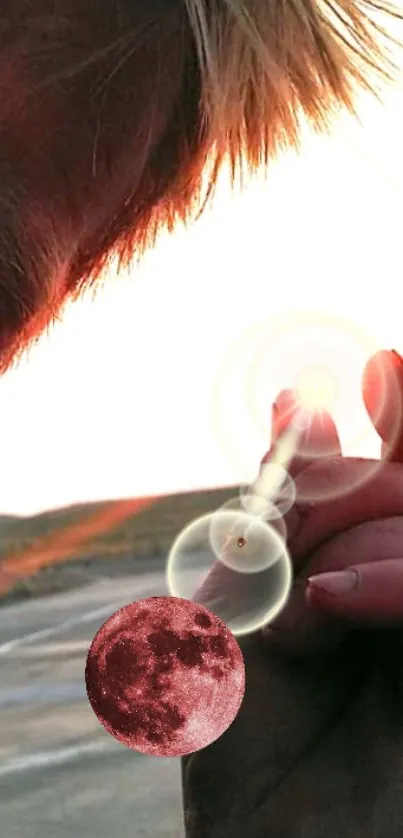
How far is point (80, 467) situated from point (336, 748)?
1.13ft

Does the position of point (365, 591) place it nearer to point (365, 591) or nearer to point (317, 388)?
point (365, 591)

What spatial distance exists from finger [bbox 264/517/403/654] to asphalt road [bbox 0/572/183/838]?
13 cm

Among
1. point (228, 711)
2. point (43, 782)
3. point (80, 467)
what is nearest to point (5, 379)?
point (80, 467)

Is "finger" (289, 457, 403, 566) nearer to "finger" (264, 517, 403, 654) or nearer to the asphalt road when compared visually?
"finger" (264, 517, 403, 654)

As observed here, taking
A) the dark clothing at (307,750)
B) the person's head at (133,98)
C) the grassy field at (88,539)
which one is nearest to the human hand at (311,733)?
the dark clothing at (307,750)

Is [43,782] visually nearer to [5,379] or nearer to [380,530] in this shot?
[5,379]

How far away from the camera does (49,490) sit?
0.74 metres

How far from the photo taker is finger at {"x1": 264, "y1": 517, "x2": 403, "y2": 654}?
19.3 inches

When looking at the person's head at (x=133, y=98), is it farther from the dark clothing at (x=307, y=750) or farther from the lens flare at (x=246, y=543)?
the dark clothing at (x=307, y=750)

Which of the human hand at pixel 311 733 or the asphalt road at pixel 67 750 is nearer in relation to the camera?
the human hand at pixel 311 733

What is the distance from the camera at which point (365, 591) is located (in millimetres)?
484

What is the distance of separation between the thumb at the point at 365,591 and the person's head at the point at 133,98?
0.34 metres

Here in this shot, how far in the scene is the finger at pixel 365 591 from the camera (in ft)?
1.59

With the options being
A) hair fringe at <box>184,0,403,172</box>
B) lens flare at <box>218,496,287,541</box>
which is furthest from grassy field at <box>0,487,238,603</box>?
hair fringe at <box>184,0,403,172</box>
